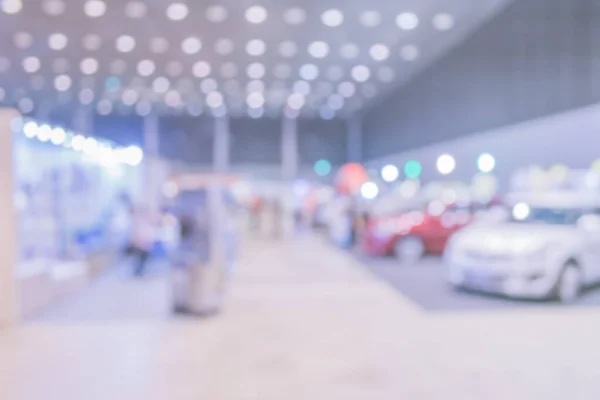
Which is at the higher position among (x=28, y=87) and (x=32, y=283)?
(x=28, y=87)

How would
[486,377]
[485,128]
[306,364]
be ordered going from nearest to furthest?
[486,377] < [306,364] < [485,128]

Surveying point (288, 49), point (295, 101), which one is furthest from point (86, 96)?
point (288, 49)

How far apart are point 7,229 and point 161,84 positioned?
1186 centimetres

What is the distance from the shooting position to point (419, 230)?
1106 centimetres

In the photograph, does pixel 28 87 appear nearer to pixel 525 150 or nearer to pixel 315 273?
pixel 315 273

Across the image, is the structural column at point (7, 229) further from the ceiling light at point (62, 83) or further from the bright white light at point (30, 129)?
the ceiling light at point (62, 83)

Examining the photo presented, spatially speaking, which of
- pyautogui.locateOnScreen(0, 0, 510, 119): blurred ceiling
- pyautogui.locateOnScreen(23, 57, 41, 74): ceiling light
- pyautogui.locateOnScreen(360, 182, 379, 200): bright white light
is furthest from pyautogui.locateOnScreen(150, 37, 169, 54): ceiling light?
pyautogui.locateOnScreen(360, 182, 379, 200): bright white light

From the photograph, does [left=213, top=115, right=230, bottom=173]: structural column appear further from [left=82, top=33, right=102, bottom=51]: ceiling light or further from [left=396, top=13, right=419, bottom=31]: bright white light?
[left=396, top=13, right=419, bottom=31]: bright white light

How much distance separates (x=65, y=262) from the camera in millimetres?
8039

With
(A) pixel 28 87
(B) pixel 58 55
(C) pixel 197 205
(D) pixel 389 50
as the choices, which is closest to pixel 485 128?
(D) pixel 389 50

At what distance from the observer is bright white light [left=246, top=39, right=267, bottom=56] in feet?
40.4

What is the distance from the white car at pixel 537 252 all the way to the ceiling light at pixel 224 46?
7129 millimetres

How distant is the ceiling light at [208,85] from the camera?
53.6 ft

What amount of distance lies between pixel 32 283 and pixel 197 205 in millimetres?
2034
